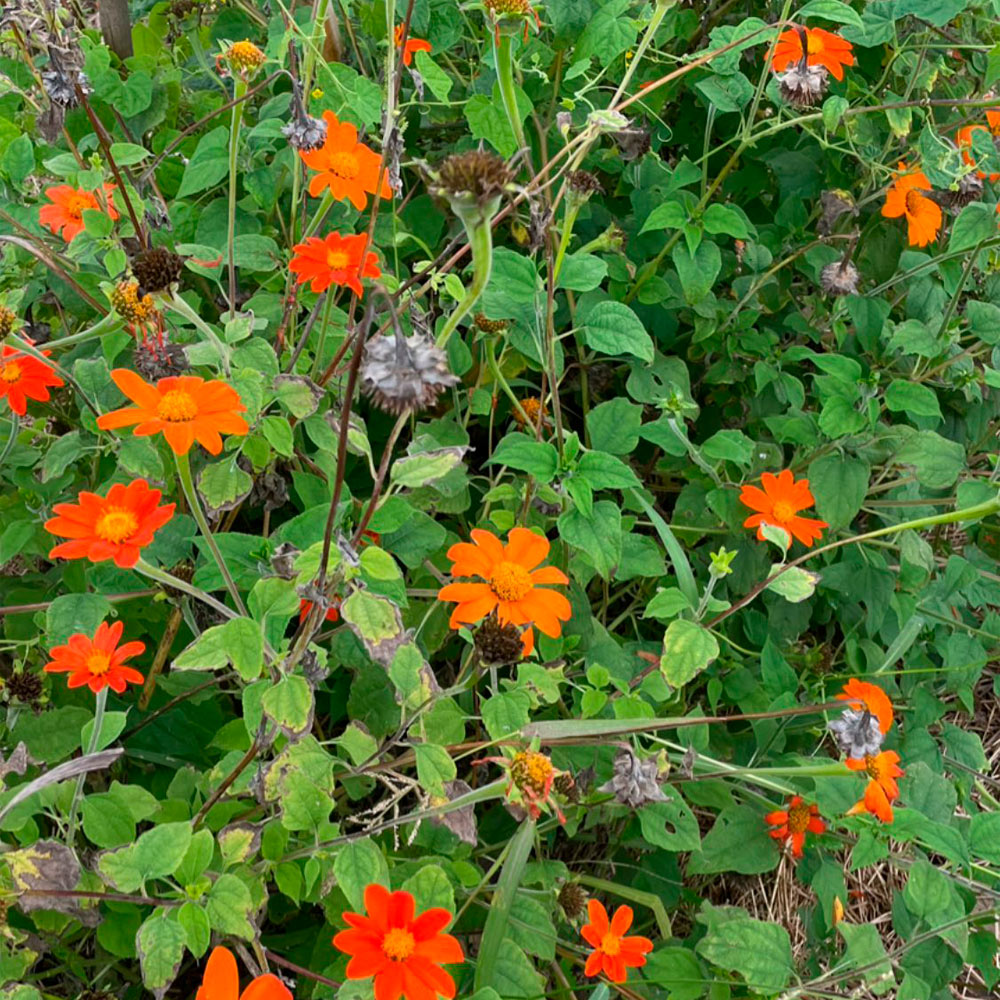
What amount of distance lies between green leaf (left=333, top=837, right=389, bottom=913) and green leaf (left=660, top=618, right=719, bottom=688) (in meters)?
0.37

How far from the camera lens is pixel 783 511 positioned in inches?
55.9

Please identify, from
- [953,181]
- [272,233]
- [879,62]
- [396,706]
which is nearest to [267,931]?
[396,706]

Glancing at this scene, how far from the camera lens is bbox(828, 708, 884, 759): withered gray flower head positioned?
1.09m

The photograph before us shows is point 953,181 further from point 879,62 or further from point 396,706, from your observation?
point 396,706

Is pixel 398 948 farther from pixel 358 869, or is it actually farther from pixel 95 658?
pixel 95 658

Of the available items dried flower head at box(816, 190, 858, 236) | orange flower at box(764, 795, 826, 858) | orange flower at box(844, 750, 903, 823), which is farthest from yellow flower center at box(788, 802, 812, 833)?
dried flower head at box(816, 190, 858, 236)

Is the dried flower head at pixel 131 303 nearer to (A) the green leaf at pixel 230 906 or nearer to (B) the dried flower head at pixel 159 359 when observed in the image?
(B) the dried flower head at pixel 159 359

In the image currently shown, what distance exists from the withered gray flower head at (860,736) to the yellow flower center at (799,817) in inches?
10.5

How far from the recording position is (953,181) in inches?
59.2

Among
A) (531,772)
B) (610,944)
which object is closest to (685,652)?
(531,772)

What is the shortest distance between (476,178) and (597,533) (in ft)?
1.99

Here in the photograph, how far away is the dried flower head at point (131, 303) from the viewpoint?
41.2 inches

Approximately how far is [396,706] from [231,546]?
1.04ft

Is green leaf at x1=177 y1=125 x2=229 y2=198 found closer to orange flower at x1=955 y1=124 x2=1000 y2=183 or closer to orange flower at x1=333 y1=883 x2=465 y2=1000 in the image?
orange flower at x1=333 y1=883 x2=465 y2=1000
